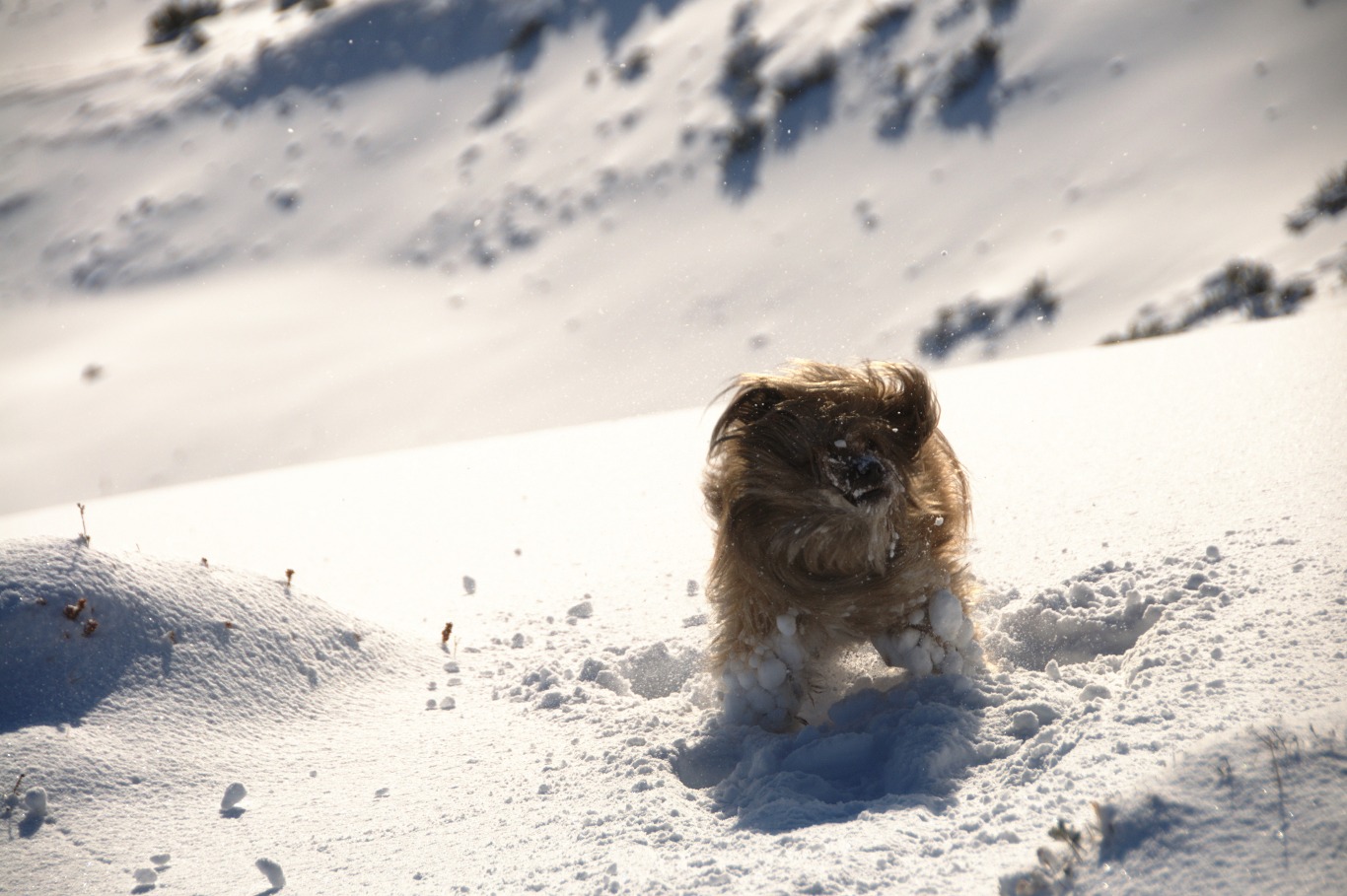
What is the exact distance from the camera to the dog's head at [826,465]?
248 cm

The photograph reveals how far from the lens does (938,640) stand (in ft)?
8.76

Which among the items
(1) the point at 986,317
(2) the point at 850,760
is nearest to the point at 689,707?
(2) the point at 850,760

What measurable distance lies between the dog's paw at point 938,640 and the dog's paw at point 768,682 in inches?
9.7

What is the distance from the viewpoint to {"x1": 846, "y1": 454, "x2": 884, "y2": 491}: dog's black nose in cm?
244

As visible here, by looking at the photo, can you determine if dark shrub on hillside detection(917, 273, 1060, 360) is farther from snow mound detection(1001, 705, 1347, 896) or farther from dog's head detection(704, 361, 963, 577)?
snow mound detection(1001, 705, 1347, 896)

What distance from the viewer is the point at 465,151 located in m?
13.1

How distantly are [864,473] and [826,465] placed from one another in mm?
94

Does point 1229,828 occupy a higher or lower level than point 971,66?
lower

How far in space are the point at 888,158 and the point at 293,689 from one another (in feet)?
30.4

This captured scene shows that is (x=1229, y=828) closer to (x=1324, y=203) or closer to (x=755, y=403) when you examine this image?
(x=755, y=403)

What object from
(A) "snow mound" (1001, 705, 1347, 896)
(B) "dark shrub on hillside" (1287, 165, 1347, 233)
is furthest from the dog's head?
(B) "dark shrub on hillside" (1287, 165, 1347, 233)

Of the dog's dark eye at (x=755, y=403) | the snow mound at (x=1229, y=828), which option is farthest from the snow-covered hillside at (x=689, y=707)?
the dog's dark eye at (x=755, y=403)

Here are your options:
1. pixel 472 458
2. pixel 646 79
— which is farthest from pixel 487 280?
pixel 472 458

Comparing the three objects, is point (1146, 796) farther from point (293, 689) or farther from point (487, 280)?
point (487, 280)
